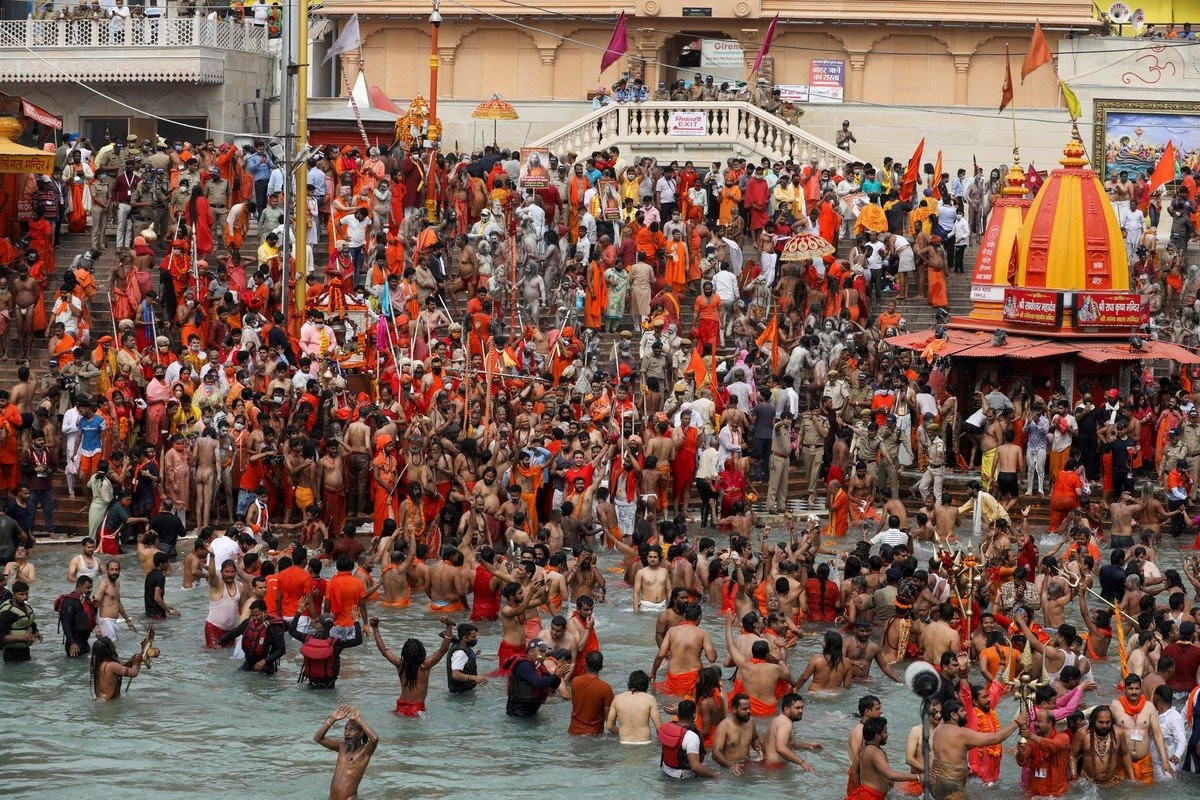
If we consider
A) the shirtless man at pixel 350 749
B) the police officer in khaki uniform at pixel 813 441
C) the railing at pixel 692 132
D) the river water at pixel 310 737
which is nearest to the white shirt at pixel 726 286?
the police officer in khaki uniform at pixel 813 441

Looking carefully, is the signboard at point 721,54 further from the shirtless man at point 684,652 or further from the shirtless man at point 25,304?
Result: the shirtless man at point 684,652

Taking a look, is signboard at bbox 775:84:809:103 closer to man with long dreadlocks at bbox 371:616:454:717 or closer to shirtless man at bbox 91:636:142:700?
man with long dreadlocks at bbox 371:616:454:717

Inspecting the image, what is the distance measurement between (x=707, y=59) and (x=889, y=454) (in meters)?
17.1

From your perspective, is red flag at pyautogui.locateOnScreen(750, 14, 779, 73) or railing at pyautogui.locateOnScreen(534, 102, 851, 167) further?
red flag at pyautogui.locateOnScreen(750, 14, 779, 73)

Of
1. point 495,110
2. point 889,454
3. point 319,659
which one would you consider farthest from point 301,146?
point 319,659

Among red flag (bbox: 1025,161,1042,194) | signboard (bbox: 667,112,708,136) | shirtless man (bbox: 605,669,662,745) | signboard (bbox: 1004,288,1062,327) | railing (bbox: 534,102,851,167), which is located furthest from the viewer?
signboard (bbox: 667,112,708,136)

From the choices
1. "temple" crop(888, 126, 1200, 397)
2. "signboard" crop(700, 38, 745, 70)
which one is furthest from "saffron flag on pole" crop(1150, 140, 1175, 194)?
"signboard" crop(700, 38, 745, 70)

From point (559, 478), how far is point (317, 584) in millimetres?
4687

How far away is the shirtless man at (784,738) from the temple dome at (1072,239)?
1249 cm

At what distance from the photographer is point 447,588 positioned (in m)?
20.5

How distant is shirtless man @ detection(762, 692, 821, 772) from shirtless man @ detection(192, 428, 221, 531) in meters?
8.97

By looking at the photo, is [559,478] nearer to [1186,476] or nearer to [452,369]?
[452,369]

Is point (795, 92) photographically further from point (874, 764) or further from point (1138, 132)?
point (874, 764)

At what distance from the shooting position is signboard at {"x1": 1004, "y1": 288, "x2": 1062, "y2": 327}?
26.7 m
